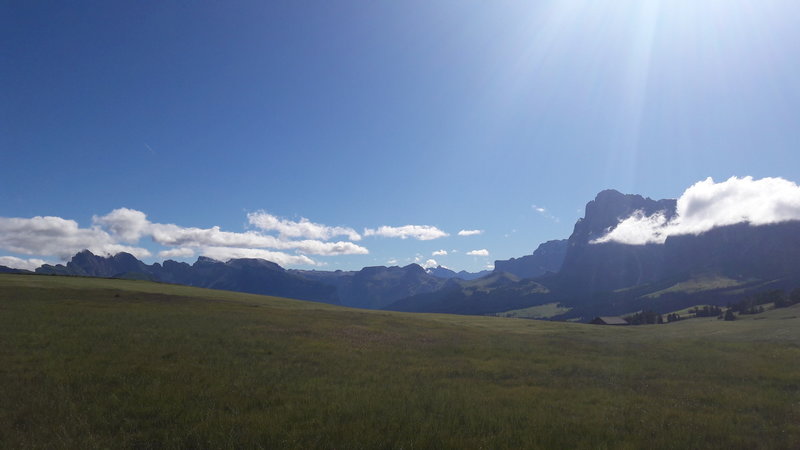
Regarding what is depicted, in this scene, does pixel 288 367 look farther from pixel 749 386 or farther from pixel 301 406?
pixel 749 386

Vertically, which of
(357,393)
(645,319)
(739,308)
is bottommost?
(645,319)

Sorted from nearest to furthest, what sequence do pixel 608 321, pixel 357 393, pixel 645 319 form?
pixel 357 393 → pixel 608 321 → pixel 645 319

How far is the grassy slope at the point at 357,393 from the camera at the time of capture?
37.0ft

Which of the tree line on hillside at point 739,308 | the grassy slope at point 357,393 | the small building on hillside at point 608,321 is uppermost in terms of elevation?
the grassy slope at point 357,393

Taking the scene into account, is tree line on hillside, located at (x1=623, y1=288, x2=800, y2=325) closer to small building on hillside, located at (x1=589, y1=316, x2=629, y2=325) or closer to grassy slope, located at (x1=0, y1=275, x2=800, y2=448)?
small building on hillside, located at (x1=589, y1=316, x2=629, y2=325)

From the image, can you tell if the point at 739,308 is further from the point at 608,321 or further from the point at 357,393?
the point at 357,393

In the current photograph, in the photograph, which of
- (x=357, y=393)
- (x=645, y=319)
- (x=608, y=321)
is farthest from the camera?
(x=645, y=319)

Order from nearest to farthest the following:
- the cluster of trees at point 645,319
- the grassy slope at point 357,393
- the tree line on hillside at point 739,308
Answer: the grassy slope at point 357,393
the tree line on hillside at point 739,308
the cluster of trees at point 645,319

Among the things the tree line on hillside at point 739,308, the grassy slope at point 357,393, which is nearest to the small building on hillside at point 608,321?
the tree line on hillside at point 739,308

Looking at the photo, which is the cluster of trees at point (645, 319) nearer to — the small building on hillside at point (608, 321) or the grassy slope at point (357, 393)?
the small building on hillside at point (608, 321)

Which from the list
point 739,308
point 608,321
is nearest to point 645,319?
point 608,321

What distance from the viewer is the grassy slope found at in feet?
37.0

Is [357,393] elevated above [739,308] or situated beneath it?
elevated above

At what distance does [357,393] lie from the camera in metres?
15.8
